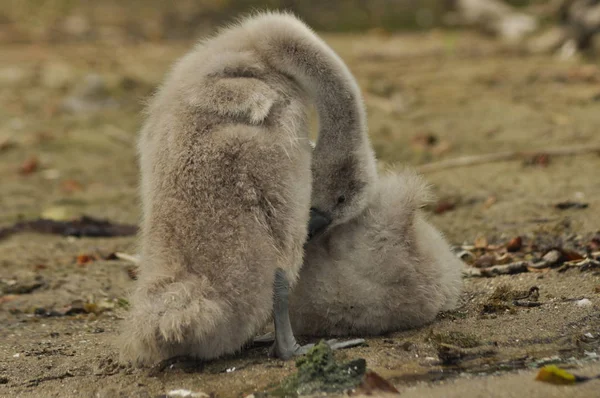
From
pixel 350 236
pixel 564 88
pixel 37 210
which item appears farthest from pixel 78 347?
pixel 564 88

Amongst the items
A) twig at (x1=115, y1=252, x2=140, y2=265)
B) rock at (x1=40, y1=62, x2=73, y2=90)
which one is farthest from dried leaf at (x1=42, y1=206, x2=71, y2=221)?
rock at (x1=40, y1=62, x2=73, y2=90)

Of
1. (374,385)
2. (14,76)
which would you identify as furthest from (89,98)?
(374,385)

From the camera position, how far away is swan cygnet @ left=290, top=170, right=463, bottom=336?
4.41 meters

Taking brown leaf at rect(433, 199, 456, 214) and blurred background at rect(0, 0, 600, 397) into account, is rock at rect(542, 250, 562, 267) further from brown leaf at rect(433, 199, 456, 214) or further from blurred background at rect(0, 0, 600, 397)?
brown leaf at rect(433, 199, 456, 214)

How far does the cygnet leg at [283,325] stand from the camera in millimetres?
4094

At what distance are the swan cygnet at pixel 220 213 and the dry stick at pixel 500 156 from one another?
13.7 feet

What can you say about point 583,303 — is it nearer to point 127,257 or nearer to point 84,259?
point 127,257

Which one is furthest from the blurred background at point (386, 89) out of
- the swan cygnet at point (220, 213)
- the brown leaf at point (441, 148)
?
the swan cygnet at point (220, 213)

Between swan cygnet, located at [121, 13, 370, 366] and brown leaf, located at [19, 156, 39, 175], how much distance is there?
586cm

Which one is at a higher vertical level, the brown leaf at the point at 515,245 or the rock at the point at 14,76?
the brown leaf at the point at 515,245

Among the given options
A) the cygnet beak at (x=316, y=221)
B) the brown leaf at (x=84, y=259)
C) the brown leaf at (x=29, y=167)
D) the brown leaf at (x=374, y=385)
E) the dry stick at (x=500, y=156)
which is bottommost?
the brown leaf at (x=29, y=167)

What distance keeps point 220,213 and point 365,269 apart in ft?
2.88

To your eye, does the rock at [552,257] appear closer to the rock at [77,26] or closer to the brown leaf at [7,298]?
the brown leaf at [7,298]

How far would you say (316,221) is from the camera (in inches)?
172
